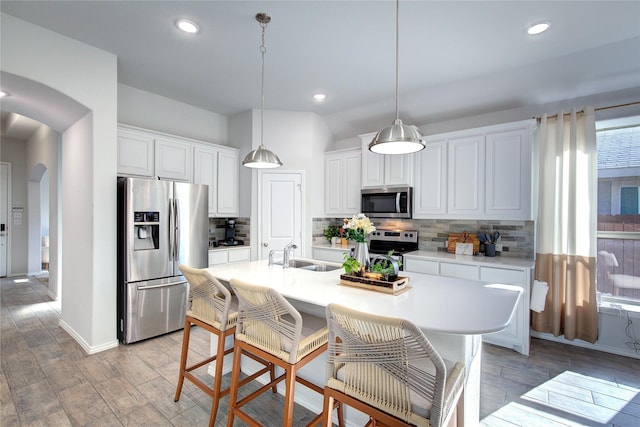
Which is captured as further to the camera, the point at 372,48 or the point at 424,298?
the point at 372,48

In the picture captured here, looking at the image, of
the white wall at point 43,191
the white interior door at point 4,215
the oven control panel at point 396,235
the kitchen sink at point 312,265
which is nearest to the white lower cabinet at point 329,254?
the oven control panel at point 396,235

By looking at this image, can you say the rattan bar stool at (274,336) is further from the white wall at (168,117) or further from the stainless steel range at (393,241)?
the white wall at (168,117)

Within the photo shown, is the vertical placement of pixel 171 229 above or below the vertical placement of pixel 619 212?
below

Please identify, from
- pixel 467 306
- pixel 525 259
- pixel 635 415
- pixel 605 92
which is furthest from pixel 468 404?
pixel 605 92

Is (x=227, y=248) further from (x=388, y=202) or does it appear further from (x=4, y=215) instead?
(x=4, y=215)

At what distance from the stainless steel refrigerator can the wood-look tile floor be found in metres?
0.26

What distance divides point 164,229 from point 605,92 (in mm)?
4918

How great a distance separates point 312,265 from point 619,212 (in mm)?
3309

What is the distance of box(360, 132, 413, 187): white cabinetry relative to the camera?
4.02 metres

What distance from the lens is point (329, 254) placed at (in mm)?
4531

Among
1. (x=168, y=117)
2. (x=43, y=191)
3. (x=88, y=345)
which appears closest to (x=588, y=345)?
(x=88, y=345)

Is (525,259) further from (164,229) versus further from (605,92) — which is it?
(164,229)

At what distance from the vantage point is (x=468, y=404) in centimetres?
169

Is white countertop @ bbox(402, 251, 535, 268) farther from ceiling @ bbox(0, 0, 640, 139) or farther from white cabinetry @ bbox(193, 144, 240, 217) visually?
white cabinetry @ bbox(193, 144, 240, 217)
